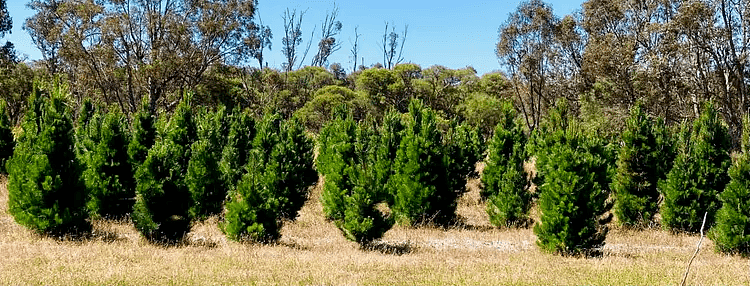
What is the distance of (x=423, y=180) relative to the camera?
14977 millimetres

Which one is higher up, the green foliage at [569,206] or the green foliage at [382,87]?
the green foliage at [382,87]

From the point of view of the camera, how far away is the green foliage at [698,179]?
1411 cm

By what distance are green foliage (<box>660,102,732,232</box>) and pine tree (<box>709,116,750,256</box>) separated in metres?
2.26

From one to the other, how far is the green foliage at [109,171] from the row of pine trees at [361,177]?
31mm

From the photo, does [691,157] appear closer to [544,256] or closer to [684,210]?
[684,210]

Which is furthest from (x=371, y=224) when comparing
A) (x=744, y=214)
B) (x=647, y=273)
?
(x=744, y=214)

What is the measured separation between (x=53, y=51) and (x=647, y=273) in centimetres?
4450

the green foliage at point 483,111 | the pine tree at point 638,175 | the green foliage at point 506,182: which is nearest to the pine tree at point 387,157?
the green foliage at point 506,182

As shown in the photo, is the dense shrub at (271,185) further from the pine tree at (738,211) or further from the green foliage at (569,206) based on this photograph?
the pine tree at (738,211)

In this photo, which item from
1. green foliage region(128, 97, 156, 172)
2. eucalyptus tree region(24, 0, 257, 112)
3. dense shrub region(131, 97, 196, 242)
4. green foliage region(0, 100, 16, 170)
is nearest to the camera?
dense shrub region(131, 97, 196, 242)

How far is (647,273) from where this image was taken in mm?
9758

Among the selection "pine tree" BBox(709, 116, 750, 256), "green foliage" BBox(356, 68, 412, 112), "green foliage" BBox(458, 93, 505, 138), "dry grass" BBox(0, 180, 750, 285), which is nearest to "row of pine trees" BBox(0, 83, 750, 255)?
"pine tree" BBox(709, 116, 750, 256)

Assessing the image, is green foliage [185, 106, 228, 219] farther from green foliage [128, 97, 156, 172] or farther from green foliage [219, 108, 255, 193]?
green foliage [128, 97, 156, 172]

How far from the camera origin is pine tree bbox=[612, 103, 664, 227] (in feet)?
49.8
